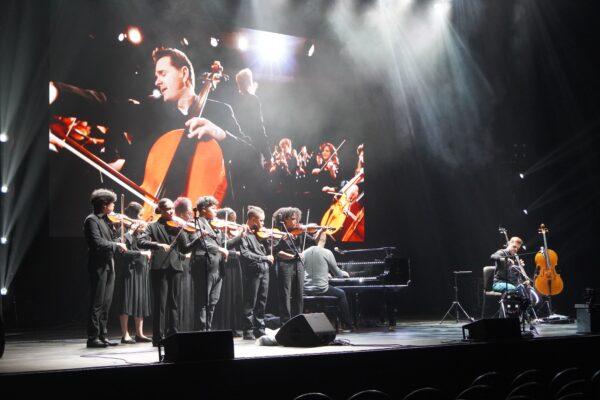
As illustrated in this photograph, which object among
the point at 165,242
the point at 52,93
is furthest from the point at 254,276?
the point at 52,93

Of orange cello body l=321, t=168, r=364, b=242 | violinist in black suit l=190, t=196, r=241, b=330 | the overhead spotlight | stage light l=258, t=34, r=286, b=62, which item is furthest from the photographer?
orange cello body l=321, t=168, r=364, b=242

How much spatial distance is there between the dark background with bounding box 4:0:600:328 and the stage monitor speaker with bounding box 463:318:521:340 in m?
6.27

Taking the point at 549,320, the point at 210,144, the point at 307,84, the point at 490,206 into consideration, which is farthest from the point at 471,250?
the point at 210,144

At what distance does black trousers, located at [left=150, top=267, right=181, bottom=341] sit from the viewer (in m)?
7.25

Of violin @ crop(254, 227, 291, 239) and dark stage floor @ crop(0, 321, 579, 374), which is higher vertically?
violin @ crop(254, 227, 291, 239)

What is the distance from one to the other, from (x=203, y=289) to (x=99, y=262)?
1.30 m

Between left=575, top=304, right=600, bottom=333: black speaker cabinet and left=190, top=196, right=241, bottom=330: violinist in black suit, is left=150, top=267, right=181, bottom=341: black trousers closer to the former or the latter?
left=190, top=196, right=241, bottom=330: violinist in black suit

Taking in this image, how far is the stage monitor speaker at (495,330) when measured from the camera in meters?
6.28

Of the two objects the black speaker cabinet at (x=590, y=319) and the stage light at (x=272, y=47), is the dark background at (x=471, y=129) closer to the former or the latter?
the stage light at (x=272, y=47)

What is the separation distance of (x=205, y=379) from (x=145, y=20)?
7208mm

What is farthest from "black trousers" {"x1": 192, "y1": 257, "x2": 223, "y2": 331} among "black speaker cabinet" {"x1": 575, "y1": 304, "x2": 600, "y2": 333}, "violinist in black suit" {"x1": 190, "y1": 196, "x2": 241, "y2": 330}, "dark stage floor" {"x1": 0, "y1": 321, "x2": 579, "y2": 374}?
"black speaker cabinet" {"x1": 575, "y1": 304, "x2": 600, "y2": 333}

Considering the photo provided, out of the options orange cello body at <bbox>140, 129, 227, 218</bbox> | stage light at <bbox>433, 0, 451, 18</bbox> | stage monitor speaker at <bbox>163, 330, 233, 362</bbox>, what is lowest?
stage monitor speaker at <bbox>163, 330, 233, 362</bbox>

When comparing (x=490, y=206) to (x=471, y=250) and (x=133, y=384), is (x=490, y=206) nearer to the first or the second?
(x=471, y=250)

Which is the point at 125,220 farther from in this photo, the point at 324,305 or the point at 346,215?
the point at 346,215
